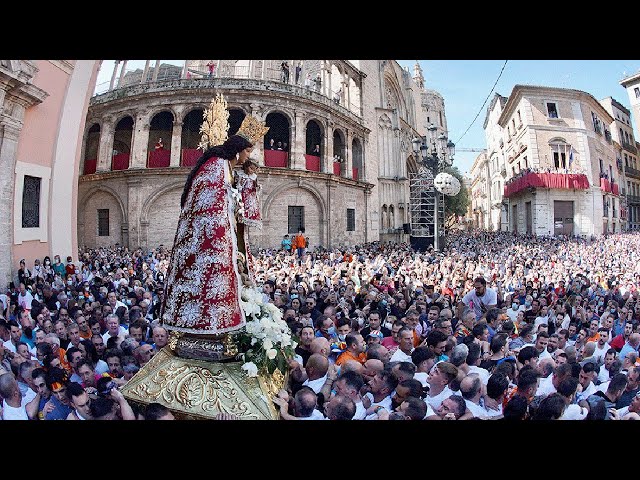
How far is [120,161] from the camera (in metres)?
9.16

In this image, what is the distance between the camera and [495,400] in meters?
3.36

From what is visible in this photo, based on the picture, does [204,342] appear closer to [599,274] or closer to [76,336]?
[76,336]

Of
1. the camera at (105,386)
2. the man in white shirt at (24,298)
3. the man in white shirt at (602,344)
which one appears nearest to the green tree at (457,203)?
the man in white shirt at (602,344)

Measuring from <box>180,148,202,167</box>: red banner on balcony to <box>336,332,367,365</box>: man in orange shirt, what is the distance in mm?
5596

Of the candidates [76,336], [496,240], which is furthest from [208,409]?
[496,240]

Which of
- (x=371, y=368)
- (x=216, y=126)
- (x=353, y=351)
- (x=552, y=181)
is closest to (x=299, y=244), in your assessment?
(x=353, y=351)

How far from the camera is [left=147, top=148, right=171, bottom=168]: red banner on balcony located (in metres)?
8.94

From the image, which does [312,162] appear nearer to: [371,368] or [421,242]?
[421,242]

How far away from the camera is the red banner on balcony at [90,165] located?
9391 mm

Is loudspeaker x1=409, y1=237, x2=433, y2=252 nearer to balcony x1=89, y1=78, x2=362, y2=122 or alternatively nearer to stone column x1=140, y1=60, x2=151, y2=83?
balcony x1=89, y1=78, x2=362, y2=122

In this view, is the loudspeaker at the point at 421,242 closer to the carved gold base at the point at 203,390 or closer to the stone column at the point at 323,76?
the stone column at the point at 323,76

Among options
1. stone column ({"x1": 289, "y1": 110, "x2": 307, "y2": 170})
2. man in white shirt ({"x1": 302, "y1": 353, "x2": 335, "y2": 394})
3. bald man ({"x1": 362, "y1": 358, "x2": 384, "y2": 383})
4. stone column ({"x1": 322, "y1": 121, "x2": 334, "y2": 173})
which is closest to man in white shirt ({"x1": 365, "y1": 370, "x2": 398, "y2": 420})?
bald man ({"x1": 362, "y1": 358, "x2": 384, "y2": 383})

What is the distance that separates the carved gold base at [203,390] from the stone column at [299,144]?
10681mm

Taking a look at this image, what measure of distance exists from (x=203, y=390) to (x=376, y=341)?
2017mm
